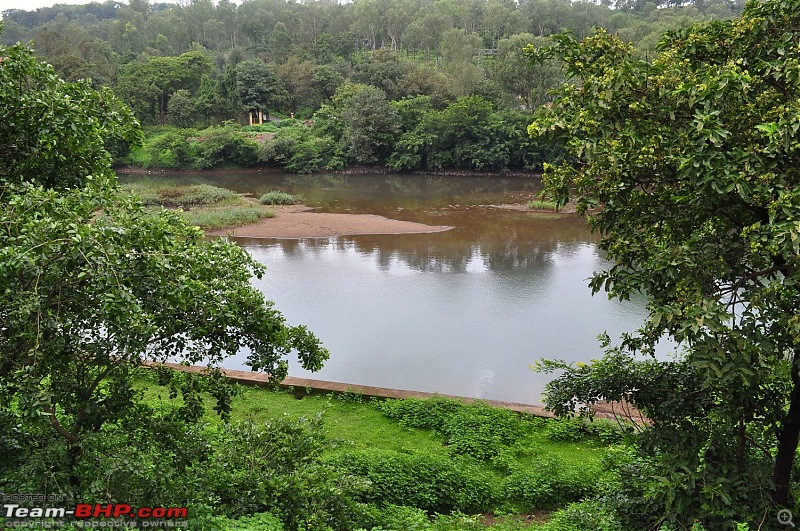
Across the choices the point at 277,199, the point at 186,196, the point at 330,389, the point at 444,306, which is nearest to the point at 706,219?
the point at 330,389

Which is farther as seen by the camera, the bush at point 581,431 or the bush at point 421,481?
the bush at point 581,431

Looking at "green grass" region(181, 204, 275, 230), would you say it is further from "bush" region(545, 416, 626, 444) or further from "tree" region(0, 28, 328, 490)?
"tree" region(0, 28, 328, 490)

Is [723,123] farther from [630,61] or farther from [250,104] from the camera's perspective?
[250,104]

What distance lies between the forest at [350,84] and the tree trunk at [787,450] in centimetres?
2240

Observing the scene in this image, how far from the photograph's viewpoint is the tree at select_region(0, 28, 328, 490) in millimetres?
3992

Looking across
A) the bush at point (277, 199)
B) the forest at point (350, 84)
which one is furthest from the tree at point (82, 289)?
the bush at point (277, 199)

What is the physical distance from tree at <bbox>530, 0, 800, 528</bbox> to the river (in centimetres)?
225

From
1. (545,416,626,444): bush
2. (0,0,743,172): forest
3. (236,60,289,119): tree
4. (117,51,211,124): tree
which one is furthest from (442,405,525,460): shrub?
(236,60,289,119): tree

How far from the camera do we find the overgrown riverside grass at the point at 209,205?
1023 inches

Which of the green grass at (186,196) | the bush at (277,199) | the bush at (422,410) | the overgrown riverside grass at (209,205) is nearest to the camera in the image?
the bush at (422,410)

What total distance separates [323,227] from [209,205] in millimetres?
6510

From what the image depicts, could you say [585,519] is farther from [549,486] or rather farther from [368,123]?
[368,123]

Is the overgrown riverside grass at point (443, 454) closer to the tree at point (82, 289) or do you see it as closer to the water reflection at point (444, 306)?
the tree at point (82, 289)

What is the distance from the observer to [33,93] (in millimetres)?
5617
